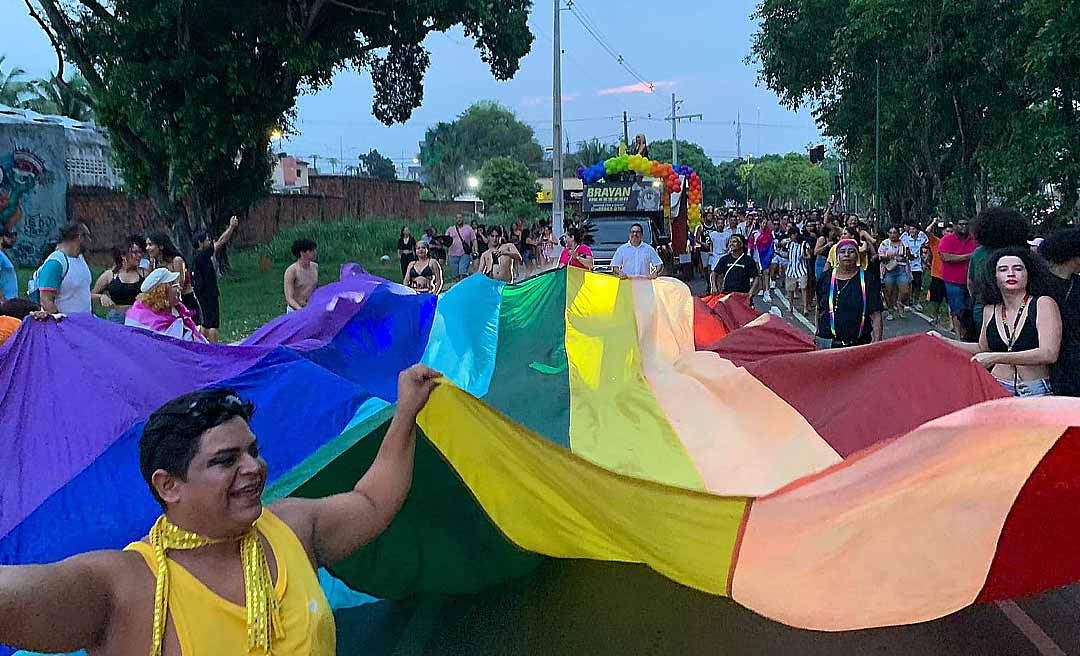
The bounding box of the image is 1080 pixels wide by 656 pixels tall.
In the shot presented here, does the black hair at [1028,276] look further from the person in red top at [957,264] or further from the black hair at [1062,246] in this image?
the person in red top at [957,264]

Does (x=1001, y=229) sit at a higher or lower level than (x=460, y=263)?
higher

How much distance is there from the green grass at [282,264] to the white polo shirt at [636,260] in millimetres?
6115

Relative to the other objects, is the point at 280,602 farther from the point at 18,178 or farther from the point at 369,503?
the point at 18,178

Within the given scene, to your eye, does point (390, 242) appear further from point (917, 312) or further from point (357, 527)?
point (357, 527)

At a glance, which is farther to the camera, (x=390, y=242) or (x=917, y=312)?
(x=390, y=242)

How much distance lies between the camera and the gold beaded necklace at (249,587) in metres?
2.07

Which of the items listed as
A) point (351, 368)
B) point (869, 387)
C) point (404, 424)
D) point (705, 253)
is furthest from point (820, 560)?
point (705, 253)

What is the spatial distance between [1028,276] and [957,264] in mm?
7595

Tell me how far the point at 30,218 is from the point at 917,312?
2317 centimetres

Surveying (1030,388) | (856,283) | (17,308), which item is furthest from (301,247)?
(1030,388)

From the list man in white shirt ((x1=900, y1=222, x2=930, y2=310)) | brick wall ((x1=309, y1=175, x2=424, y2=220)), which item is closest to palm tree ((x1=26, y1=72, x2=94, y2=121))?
brick wall ((x1=309, y1=175, x2=424, y2=220))

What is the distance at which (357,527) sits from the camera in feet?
8.63

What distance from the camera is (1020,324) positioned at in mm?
4953

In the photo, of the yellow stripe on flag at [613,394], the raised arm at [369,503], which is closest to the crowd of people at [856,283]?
the yellow stripe on flag at [613,394]
